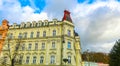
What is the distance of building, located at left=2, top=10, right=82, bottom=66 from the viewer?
2279 inches

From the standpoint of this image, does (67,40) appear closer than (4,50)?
Yes

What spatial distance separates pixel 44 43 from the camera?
6031cm

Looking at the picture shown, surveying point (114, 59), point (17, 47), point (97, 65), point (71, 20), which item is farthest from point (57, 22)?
point (97, 65)

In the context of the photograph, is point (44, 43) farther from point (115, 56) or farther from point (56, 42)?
point (115, 56)

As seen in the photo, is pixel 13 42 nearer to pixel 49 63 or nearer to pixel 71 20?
pixel 49 63

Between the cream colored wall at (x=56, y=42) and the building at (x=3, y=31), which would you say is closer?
the cream colored wall at (x=56, y=42)

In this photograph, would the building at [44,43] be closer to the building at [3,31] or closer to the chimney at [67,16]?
the chimney at [67,16]

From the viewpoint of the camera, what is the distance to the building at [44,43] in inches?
2279

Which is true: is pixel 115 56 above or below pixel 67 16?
below

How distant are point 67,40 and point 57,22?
5642 millimetres

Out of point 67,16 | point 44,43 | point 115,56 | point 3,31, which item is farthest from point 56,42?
point 3,31

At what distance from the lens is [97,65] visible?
265 feet

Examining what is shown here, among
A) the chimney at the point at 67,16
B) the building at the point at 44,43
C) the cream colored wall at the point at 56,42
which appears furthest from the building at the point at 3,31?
the chimney at the point at 67,16

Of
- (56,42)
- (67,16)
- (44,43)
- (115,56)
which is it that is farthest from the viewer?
(67,16)
